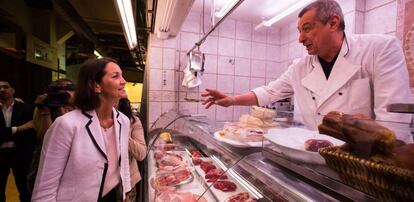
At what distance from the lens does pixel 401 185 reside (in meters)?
0.53

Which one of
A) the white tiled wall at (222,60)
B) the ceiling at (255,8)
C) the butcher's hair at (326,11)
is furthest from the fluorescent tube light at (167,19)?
the butcher's hair at (326,11)

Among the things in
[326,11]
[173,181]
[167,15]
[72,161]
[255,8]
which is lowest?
[173,181]

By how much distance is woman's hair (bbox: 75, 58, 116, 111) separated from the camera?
1.69 meters

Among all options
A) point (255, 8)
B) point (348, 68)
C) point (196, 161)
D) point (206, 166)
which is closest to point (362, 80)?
point (348, 68)

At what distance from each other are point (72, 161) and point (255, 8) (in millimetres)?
3544

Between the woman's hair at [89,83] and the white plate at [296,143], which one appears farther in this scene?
the woman's hair at [89,83]

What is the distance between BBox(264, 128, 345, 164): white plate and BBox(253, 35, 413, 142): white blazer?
14 cm

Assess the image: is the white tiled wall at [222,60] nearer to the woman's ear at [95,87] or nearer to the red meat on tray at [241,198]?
the woman's ear at [95,87]

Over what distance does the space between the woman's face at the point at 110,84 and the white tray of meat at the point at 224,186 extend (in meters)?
0.92

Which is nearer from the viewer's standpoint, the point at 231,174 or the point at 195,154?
the point at 231,174

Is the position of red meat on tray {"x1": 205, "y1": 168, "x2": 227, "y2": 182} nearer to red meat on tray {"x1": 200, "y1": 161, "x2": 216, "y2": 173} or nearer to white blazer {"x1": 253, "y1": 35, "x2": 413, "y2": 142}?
red meat on tray {"x1": 200, "y1": 161, "x2": 216, "y2": 173}

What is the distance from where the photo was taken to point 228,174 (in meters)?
1.47

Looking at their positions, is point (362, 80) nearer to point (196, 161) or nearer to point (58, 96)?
point (196, 161)

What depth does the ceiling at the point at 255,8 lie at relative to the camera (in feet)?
12.3
